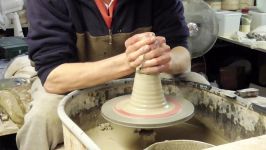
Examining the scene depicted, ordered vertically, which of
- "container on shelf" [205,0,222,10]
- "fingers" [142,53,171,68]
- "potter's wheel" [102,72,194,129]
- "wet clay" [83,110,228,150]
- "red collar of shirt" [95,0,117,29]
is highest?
"red collar of shirt" [95,0,117,29]

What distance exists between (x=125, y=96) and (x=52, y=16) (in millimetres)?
428

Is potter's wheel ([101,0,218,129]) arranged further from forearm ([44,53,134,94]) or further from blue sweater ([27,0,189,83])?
blue sweater ([27,0,189,83])

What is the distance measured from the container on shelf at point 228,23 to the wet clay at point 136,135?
6.32ft

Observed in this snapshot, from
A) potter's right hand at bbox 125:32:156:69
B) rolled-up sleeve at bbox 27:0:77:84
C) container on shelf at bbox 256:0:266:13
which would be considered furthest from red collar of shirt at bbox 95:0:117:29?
container on shelf at bbox 256:0:266:13

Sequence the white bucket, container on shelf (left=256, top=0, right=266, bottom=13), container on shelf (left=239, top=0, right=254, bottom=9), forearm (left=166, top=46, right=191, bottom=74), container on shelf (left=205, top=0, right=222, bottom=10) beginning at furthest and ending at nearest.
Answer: container on shelf (left=239, top=0, right=254, bottom=9) → container on shelf (left=205, top=0, right=222, bottom=10) → container on shelf (left=256, top=0, right=266, bottom=13) → forearm (left=166, top=46, right=191, bottom=74) → the white bucket

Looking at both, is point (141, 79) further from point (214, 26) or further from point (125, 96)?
point (214, 26)

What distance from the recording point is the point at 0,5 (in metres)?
2.73

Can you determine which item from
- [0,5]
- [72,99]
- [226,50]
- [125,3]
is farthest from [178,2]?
[226,50]

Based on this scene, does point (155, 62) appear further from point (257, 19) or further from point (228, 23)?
point (257, 19)

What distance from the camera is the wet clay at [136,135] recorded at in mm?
1341

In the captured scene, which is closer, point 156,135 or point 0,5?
point 156,135

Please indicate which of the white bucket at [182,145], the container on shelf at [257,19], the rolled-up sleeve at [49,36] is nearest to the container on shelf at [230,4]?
the container on shelf at [257,19]

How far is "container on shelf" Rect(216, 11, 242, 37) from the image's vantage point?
3.22 m

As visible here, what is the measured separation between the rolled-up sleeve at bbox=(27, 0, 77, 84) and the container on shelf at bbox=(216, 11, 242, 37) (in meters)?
1.99
